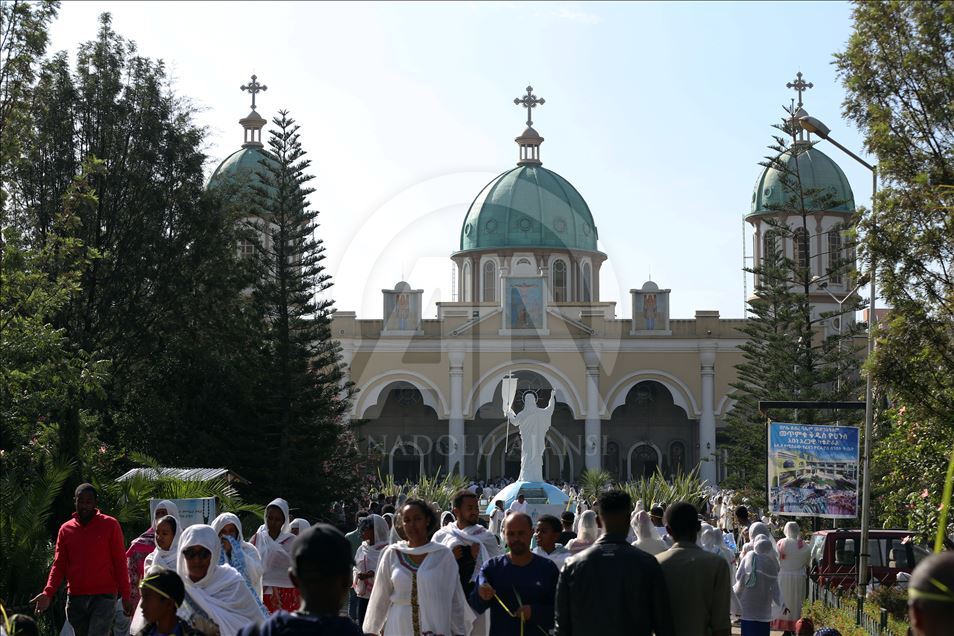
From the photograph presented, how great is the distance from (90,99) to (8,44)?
1264 cm

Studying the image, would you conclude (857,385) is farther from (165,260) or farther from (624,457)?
(624,457)

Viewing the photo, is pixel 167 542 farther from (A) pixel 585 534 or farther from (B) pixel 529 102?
(B) pixel 529 102

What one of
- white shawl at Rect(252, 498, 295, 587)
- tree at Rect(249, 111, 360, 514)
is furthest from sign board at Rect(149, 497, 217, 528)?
tree at Rect(249, 111, 360, 514)

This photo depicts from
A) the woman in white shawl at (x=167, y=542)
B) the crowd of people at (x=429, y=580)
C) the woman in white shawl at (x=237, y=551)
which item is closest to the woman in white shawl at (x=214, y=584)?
the crowd of people at (x=429, y=580)

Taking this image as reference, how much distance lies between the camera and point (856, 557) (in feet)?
51.3

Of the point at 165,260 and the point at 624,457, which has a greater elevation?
the point at 165,260

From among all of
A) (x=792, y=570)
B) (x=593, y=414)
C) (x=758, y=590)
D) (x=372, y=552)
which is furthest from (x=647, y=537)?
(x=593, y=414)

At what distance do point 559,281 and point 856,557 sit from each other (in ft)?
109

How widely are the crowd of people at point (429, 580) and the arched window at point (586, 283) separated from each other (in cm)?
3982

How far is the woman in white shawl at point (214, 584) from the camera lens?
5.34 m

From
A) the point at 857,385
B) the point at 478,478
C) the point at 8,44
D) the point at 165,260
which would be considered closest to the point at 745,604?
the point at 8,44

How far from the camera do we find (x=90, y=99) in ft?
74.0

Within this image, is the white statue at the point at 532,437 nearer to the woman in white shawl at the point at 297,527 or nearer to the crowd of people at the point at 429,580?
the woman in white shawl at the point at 297,527

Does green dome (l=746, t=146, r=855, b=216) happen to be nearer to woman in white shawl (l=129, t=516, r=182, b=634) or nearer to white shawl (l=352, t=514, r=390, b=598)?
white shawl (l=352, t=514, r=390, b=598)
